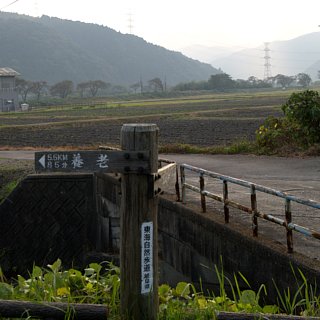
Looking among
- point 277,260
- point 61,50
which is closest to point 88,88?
point 61,50

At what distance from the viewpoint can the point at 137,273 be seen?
3.74 meters

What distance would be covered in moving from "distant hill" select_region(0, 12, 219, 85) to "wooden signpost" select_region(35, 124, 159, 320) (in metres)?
146

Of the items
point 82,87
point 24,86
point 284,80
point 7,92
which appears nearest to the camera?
point 7,92

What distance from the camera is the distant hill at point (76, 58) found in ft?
497

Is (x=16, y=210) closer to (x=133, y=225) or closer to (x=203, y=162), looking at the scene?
(x=203, y=162)

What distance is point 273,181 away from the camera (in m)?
11.4

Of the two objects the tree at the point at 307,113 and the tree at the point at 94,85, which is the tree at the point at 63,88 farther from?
the tree at the point at 307,113

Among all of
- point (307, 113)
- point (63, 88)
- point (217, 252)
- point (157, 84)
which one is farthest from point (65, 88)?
point (217, 252)

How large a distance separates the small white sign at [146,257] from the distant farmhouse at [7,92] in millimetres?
69043

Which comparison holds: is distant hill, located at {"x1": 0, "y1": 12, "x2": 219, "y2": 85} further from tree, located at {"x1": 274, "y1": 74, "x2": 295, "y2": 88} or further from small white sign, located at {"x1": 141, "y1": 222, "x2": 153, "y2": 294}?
small white sign, located at {"x1": 141, "y1": 222, "x2": 153, "y2": 294}

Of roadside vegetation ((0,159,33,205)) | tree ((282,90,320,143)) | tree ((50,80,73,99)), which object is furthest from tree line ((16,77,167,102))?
tree ((282,90,320,143))

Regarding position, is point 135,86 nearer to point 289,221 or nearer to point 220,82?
point 220,82

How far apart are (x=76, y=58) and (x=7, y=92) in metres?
94.3

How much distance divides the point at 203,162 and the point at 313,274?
10.8m
